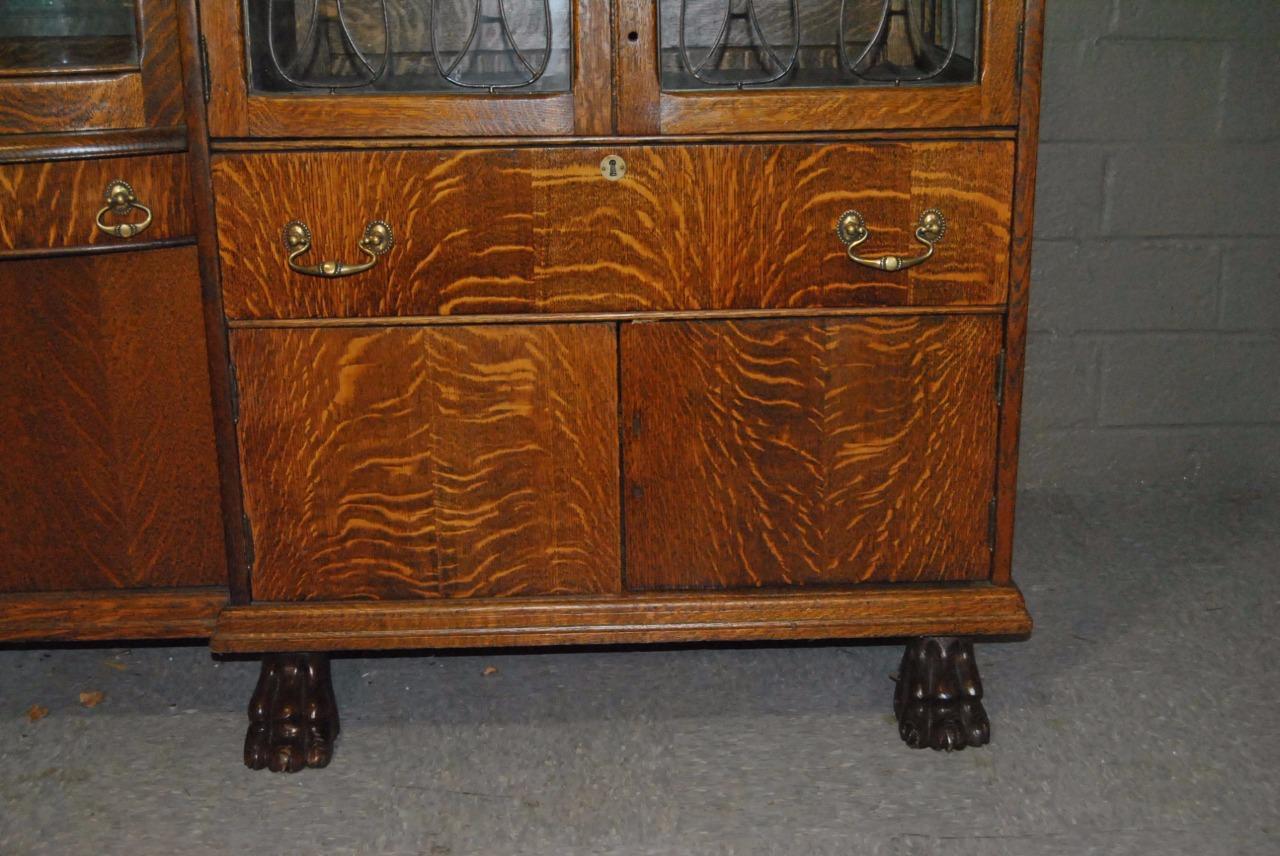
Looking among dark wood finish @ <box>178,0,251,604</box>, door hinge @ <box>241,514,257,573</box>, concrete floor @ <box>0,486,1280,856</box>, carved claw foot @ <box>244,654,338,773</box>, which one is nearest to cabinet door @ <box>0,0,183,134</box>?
dark wood finish @ <box>178,0,251,604</box>

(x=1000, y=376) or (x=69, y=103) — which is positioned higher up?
(x=69, y=103)

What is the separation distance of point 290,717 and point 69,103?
86 centimetres

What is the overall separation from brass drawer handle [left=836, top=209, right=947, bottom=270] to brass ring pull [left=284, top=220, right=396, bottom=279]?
0.57 meters

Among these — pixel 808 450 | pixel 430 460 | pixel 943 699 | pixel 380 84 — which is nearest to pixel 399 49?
pixel 380 84

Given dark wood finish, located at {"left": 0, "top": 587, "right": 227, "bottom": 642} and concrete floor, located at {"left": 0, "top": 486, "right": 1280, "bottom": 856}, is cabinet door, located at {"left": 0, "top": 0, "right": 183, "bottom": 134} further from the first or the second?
concrete floor, located at {"left": 0, "top": 486, "right": 1280, "bottom": 856}

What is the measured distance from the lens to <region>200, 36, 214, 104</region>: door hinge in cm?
175

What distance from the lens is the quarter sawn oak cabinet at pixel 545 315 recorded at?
5.87ft

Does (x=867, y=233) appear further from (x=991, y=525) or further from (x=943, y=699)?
(x=943, y=699)

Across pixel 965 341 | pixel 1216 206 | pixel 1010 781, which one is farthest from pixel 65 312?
pixel 1216 206

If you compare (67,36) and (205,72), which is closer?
(205,72)

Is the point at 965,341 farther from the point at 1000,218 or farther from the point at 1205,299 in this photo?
the point at 1205,299

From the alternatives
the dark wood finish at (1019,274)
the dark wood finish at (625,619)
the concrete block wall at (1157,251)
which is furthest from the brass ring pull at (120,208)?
the concrete block wall at (1157,251)

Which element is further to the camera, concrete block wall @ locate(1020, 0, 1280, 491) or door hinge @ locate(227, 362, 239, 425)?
concrete block wall @ locate(1020, 0, 1280, 491)

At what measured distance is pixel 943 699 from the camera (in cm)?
200
